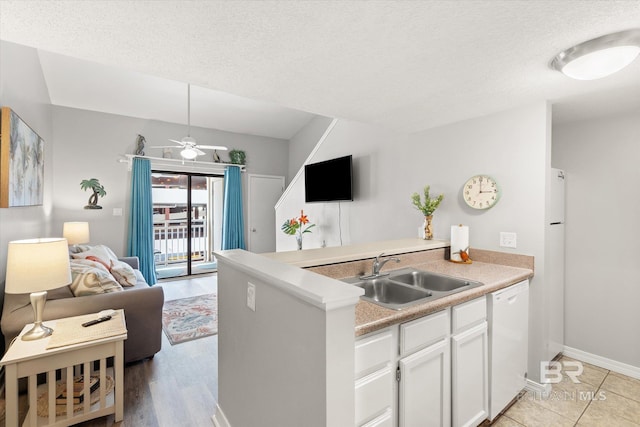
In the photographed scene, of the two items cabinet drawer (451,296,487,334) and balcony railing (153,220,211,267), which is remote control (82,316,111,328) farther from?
balcony railing (153,220,211,267)

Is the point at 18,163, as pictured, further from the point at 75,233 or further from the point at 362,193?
the point at 362,193

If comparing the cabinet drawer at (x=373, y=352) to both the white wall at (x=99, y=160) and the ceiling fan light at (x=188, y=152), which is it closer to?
the ceiling fan light at (x=188, y=152)

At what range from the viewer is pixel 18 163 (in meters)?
2.38

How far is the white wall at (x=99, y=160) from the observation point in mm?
4477

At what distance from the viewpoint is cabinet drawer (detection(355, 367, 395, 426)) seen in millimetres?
1104

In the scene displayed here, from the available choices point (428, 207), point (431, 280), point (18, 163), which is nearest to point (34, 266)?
point (18, 163)

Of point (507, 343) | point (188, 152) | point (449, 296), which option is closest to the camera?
point (449, 296)

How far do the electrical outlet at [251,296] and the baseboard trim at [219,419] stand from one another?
87cm

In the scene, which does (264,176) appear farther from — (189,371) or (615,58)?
(615,58)

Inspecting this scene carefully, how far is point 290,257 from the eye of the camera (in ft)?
5.99

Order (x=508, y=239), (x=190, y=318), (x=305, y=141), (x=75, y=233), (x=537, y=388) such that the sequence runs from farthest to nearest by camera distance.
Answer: (x=305, y=141) → (x=75, y=233) → (x=190, y=318) → (x=508, y=239) → (x=537, y=388)

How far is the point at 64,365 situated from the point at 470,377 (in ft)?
7.79

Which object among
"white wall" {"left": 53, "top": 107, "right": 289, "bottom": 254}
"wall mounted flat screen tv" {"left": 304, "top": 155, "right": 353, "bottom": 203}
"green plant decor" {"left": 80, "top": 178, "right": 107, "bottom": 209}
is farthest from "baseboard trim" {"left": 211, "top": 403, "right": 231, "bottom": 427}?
"white wall" {"left": 53, "top": 107, "right": 289, "bottom": 254}

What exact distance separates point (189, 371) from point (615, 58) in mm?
3418
